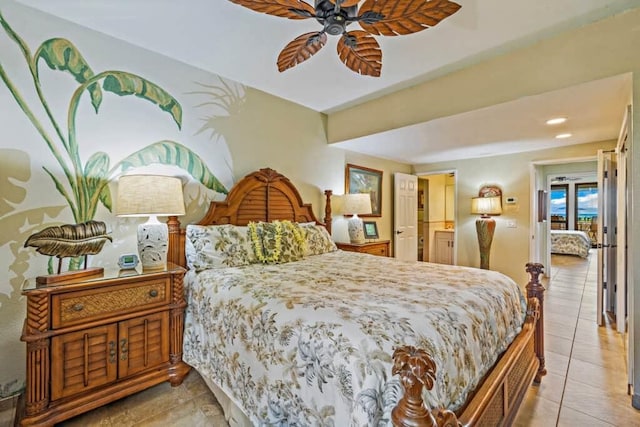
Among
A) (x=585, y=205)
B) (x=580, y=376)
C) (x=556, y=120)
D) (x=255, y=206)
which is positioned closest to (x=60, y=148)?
(x=255, y=206)

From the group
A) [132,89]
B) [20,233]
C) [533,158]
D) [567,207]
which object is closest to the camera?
[20,233]

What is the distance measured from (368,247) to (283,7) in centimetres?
293

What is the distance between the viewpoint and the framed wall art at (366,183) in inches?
176

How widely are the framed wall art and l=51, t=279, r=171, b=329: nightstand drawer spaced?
117 inches

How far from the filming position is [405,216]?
208 inches

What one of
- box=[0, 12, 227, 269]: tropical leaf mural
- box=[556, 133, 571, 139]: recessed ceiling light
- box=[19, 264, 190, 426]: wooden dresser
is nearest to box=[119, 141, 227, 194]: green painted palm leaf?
box=[0, 12, 227, 269]: tropical leaf mural

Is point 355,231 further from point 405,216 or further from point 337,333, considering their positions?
point 337,333

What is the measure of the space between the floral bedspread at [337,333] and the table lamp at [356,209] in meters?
1.70

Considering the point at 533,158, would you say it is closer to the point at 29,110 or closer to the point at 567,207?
the point at 29,110

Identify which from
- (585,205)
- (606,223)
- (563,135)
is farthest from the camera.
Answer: (585,205)

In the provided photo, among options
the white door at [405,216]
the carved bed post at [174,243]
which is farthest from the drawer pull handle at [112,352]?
the white door at [405,216]

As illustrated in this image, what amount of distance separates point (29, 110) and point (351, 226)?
3.28 m

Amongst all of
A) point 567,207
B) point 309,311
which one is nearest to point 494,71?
point 309,311

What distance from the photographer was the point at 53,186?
2078mm
